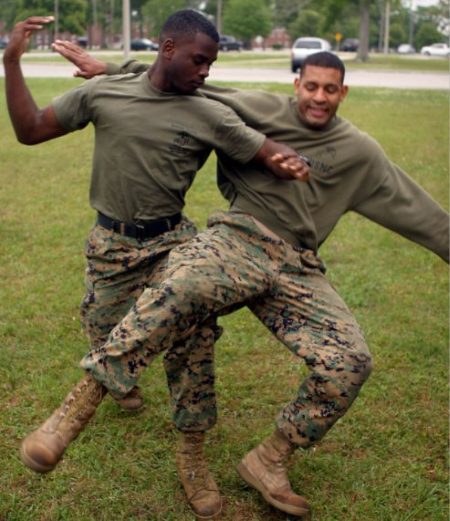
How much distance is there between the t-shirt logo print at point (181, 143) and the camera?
3.75 metres

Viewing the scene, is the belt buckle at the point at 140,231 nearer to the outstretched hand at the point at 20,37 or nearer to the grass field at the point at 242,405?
the outstretched hand at the point at 20,37

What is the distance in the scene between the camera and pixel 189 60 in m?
3.69

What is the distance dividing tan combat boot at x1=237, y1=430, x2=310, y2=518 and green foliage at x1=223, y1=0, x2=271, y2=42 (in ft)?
257

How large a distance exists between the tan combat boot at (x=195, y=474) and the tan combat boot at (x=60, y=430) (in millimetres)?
588

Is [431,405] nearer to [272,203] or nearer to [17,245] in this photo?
[272,203]

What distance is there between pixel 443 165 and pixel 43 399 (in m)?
9.27

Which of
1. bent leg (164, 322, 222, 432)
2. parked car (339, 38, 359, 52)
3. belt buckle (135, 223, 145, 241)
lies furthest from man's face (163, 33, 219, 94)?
parked car (339, 38, 359, 52)

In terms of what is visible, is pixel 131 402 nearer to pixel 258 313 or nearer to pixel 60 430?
pixel 258 313

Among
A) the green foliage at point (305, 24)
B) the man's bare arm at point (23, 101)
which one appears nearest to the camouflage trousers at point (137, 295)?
the man's bare arm at point (23, 101)

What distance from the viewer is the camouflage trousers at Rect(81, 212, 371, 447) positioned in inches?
132

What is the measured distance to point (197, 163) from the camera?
3914 millimetres

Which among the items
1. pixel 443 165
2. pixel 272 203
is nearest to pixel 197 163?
pixel 272 203

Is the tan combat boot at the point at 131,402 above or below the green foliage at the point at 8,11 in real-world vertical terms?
above

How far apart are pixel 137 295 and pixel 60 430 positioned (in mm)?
918
